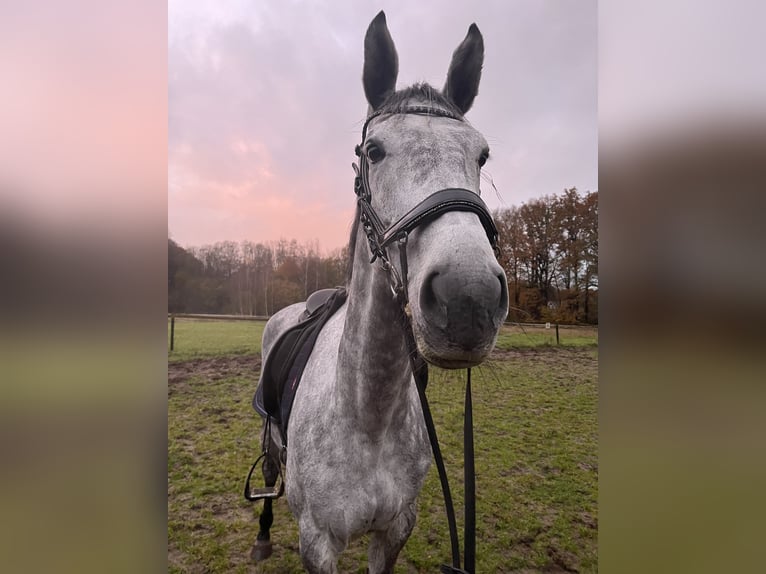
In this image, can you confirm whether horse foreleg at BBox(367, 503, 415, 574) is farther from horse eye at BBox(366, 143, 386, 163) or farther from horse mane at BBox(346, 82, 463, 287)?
horse mane at BBox(346, 82, 463, 287)

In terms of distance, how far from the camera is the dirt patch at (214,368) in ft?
25.9

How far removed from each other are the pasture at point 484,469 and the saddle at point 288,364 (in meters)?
0.64

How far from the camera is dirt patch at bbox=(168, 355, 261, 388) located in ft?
25.9

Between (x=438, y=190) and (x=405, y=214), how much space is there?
122 millimetres

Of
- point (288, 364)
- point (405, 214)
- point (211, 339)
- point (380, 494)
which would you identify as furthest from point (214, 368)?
point (405, 214)

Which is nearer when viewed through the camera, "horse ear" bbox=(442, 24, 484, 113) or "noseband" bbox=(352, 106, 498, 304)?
"noseband" bbox=(352, 106, 498, 304)

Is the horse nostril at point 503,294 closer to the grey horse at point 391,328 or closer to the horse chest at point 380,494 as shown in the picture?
the grey horse at point 391,328

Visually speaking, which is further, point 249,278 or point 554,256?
point 249,278

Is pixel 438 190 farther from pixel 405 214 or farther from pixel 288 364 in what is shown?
pixel 288 364

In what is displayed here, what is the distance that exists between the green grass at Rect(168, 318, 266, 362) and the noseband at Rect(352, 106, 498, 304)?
29.6ft

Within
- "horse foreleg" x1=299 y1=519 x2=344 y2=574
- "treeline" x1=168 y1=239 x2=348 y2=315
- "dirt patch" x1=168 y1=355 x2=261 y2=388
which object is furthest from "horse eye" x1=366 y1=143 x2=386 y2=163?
"dirt patch" x1=168 y1=355 x2=261 y2=388

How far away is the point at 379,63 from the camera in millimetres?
1391
